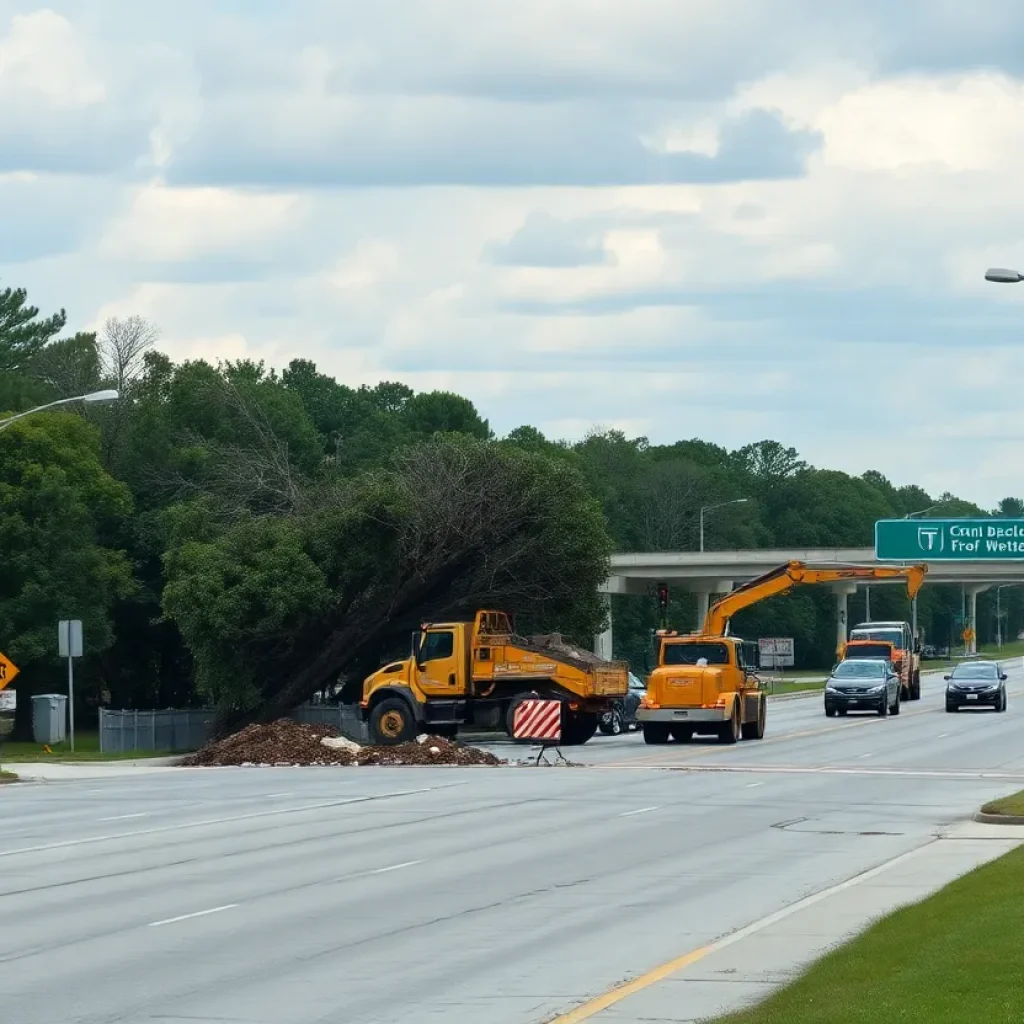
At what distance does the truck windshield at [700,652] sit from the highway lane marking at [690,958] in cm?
2518

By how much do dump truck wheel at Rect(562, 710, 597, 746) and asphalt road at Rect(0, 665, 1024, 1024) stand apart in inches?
333

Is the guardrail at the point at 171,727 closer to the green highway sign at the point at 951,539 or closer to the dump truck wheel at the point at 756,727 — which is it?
the dump truck wheel at the point at 756,727

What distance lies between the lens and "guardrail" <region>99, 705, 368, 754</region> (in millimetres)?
48906

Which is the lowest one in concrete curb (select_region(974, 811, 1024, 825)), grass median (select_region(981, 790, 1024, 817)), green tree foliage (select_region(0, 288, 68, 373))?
concrete curb (select_region(974, 811, 1024, 825))

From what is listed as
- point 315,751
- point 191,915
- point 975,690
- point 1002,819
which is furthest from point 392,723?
point 191,915

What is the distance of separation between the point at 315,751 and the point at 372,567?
12.0 metres

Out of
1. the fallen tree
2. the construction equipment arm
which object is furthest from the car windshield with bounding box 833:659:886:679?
the construction equipment arm

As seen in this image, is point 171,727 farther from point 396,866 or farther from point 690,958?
point 690,958

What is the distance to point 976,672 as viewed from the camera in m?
65.2

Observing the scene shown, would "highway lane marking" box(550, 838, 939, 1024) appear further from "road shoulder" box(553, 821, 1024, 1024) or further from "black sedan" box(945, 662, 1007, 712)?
"black sedan" box(945, 662, 1007, 712)

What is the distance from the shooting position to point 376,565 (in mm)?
52781

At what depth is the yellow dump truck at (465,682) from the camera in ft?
146

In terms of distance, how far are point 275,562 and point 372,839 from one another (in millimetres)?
27885

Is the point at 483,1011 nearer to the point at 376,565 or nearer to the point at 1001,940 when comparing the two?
the point at 1001,940
